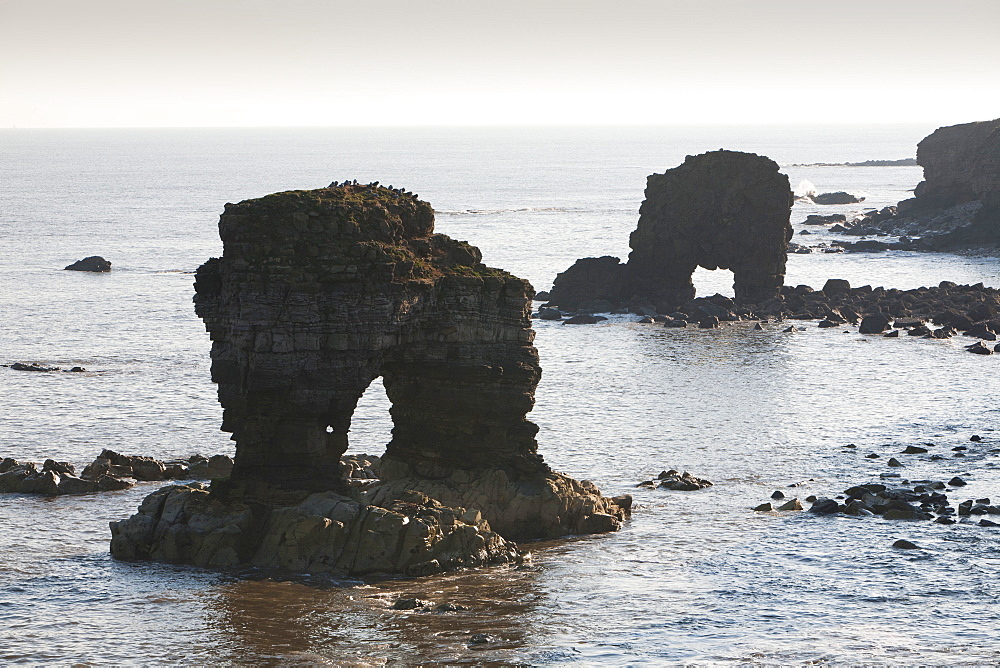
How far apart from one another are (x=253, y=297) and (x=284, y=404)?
13.8ft

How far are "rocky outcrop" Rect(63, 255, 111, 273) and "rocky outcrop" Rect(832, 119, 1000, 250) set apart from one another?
10315 centimetres

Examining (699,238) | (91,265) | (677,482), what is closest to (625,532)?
(677,482)

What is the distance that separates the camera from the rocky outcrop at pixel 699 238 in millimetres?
120938

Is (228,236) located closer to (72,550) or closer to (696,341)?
(72,550)

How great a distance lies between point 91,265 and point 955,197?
4654 inches

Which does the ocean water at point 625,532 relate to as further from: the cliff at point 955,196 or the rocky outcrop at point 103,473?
the cliff at point 955,196

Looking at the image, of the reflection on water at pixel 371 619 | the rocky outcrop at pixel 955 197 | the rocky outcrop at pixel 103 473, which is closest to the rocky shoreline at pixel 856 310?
the rocky outcrop at pixel 955 197

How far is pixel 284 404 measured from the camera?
155ft

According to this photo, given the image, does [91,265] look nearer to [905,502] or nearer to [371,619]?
[905,502]

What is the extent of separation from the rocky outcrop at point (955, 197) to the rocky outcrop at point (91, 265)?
103 metres

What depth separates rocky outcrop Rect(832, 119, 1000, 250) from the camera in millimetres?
165875

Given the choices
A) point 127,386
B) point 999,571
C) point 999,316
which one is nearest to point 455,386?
point 999,571

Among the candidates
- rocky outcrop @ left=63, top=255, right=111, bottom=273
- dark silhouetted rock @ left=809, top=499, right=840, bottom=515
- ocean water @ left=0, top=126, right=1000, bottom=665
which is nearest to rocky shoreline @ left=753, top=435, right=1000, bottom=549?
dark silhouetted rock @ left=809, top=499, right=840, bottom=515

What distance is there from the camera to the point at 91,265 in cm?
15338
